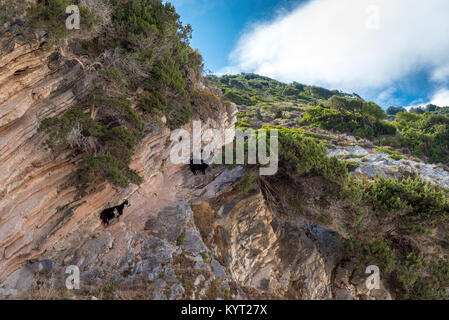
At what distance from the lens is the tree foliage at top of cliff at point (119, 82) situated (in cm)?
988

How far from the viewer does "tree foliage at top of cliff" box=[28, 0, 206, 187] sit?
9883 mm

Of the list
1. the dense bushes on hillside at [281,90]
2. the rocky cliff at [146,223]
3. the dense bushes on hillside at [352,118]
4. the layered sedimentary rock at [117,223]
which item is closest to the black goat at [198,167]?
the rocky cliff at [146,223]

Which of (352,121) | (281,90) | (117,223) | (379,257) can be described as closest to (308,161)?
(379,257)

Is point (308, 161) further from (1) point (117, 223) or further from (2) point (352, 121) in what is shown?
(2) point (352, 121)

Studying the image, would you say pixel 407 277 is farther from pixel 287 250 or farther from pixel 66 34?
pixel 66 34

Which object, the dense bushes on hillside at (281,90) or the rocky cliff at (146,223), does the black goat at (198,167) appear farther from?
the dense bushes on hillside at (281,90)

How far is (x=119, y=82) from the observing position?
38.0ft

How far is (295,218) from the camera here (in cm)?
1692

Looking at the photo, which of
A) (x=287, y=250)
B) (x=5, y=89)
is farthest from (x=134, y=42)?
(x=287, y=250)

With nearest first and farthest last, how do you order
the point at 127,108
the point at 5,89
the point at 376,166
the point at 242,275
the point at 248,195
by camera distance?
the point at 5,89
the point at 127,108
the point at 242,275
the point at 248,195
the point at 376,166

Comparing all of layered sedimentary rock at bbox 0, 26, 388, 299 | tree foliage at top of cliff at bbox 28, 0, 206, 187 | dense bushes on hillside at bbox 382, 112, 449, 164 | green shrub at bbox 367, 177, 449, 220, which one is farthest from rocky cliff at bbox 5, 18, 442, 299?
dense bushes on hillside at bbox 382, 112, 449, 164

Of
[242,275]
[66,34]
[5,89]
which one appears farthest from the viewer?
[242,275]

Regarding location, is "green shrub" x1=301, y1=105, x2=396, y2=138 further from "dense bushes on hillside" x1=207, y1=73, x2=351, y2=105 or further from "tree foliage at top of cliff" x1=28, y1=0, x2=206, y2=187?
"tree foliage at top of cliff" x1=28, y1=0, x2=206, y2=187

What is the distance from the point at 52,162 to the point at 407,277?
19.8 m
